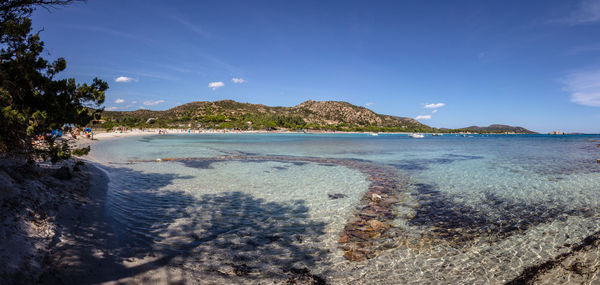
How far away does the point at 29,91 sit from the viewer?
6258mm

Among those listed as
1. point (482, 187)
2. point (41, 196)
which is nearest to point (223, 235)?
point (41, 196)

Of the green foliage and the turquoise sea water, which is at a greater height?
the green foliage

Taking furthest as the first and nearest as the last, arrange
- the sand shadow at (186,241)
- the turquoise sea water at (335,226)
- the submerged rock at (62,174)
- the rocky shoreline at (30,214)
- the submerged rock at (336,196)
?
the submerged rock at (336,196), the submerged rock at (62,174), the turquoise sea water at (335,226), the sand shadow at (186,241), the rocky shoreline at (30,214)

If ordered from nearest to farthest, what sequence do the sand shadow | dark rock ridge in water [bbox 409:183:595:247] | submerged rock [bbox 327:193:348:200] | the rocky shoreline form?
the rocky shoreline < the sand shadow < dark rock ridge in water [bbox 409:183:595:247] < submerged rock [bbox 327:193:348:200]

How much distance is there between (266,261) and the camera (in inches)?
215

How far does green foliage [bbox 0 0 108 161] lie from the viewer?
5.68 meters

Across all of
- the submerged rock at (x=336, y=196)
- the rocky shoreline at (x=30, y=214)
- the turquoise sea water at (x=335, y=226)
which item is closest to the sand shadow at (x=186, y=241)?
the turquoise sea water at (x=335, y=226)

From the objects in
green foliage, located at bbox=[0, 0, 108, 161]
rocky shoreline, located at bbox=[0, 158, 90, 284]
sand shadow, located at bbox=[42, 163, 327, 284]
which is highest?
green foliage, located at bbox=[0, 0, 108, 161]

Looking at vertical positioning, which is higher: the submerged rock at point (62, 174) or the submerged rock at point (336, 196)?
the submerged rock at point (62, 174)

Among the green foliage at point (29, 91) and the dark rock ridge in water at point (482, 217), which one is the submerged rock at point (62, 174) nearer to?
the green foliage at point (29, 91)

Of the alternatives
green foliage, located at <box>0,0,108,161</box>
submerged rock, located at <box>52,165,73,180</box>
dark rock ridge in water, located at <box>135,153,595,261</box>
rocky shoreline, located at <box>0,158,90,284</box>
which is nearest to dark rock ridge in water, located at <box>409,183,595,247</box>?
dark rock ridge in water, located at <box>135,153,595,261</box>

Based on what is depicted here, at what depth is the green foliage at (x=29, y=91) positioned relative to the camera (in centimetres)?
568

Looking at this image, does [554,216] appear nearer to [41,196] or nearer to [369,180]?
[369,180]

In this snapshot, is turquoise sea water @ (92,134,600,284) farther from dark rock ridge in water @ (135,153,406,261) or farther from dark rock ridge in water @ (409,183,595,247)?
dark rock ridge in water @ (135,153,406,261)
